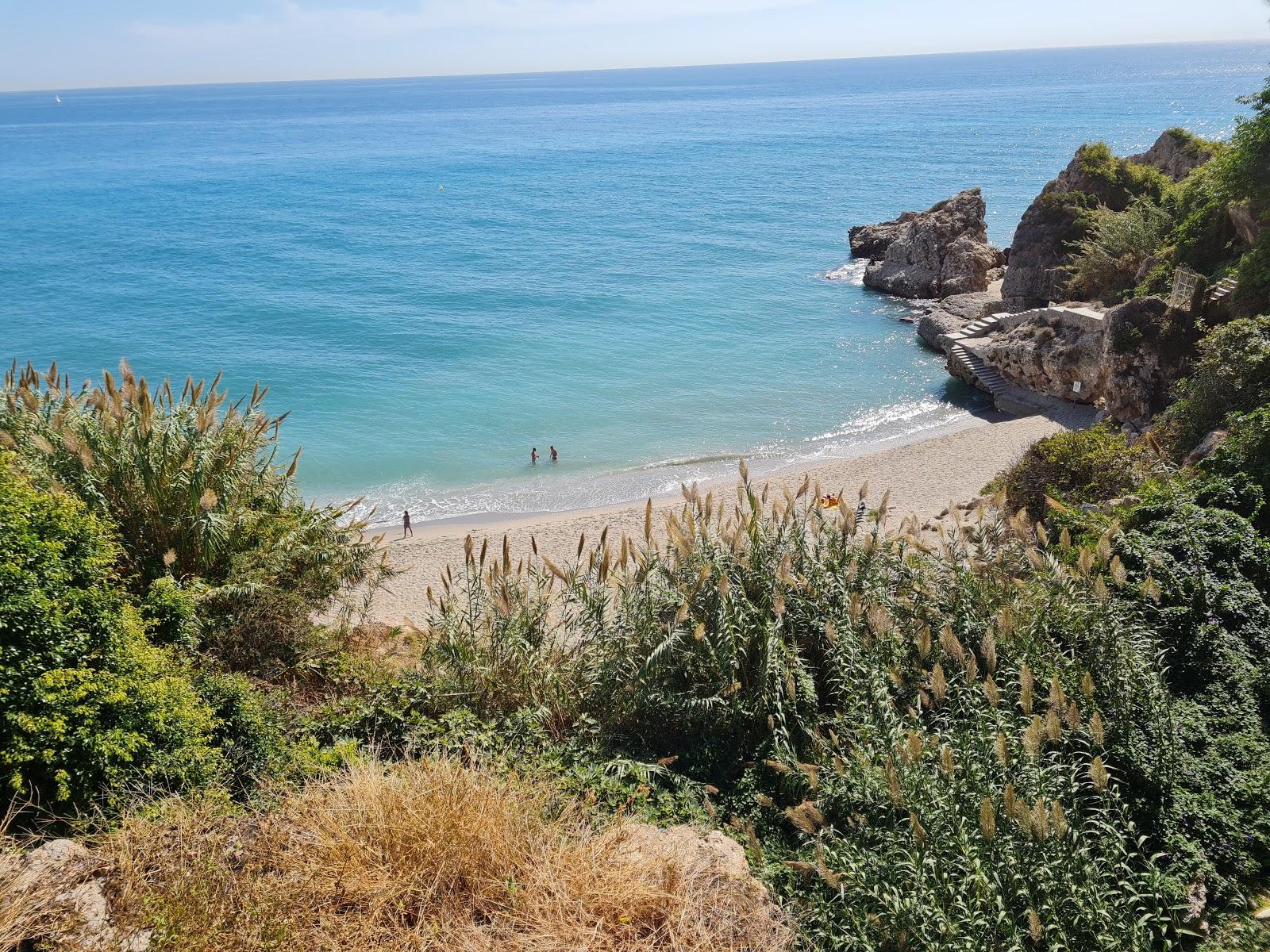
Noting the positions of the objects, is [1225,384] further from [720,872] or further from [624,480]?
[624,480]

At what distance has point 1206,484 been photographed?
9.30 m

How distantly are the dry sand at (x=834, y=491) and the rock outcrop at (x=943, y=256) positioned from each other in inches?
628

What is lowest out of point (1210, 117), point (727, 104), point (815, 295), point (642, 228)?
point (815, 295)

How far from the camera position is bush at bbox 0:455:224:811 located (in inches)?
235

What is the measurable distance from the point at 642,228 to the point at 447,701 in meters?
58.1

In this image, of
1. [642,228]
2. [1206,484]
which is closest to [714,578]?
[1206,484]

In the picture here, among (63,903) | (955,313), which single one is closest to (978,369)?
(955,313)

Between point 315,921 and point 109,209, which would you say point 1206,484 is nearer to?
point 315,921

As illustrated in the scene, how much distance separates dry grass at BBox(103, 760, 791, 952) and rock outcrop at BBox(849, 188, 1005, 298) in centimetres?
4198

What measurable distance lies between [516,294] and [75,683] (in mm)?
42756

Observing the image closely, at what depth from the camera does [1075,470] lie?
15.0m

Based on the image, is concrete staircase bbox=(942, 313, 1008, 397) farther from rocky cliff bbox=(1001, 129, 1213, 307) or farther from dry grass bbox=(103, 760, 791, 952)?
dry grass bbox=(103, 760, 791, 952)

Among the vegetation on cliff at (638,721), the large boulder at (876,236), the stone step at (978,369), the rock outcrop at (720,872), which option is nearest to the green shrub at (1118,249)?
the stone step at (978,369)

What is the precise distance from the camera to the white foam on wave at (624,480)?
998 inches
